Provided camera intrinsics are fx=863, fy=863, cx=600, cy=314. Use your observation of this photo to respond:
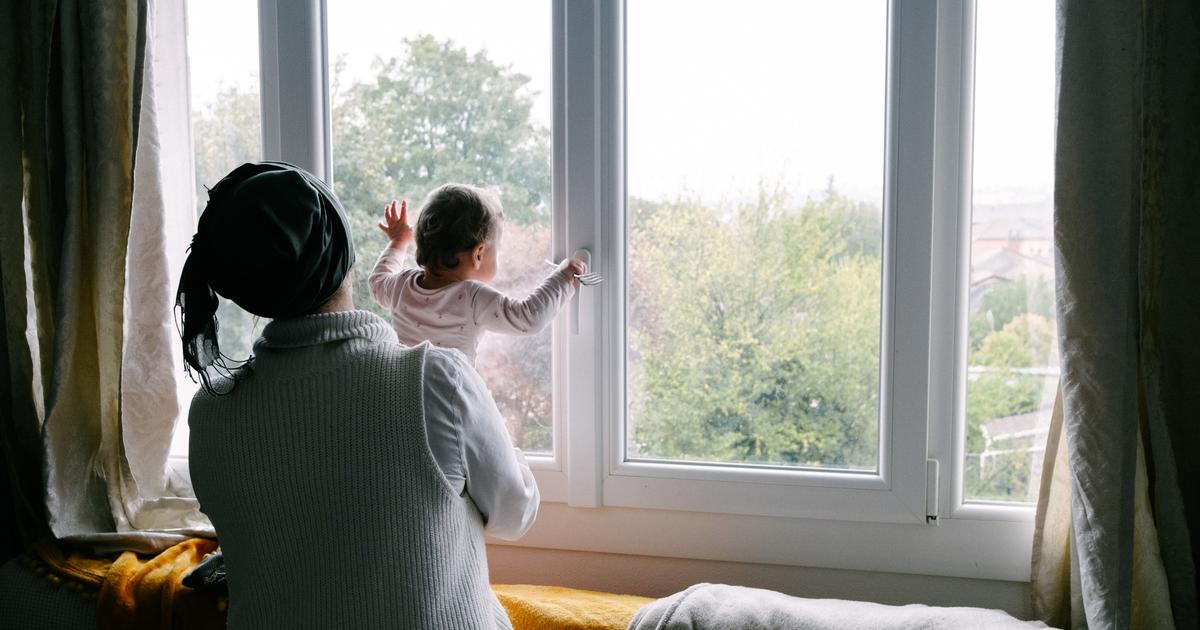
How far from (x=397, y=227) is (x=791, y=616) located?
3.42 feet

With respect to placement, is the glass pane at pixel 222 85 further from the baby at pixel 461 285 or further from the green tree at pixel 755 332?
the green tree at pixel 755 332

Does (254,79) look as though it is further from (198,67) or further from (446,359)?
(446,359)

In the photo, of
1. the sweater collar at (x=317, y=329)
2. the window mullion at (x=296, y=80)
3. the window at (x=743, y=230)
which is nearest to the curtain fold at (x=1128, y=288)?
the window at (x=743, y=230)

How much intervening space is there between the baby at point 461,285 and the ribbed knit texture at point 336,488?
1.66ft

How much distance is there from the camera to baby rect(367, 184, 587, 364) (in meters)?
1.59

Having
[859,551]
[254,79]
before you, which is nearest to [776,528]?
[859,551]

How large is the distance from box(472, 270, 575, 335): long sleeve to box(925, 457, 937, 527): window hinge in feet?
2.51

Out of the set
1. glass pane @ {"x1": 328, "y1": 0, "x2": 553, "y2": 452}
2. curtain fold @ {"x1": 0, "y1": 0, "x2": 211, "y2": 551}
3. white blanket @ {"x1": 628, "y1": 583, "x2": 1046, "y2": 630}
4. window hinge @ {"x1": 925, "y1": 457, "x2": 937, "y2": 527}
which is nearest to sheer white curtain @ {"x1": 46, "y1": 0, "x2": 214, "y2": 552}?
curtain fold @ {"x1": 0, "y1": 0, "x2": 211, "y2": 551}

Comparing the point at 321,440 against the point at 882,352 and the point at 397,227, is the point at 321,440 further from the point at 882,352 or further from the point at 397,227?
the point at 882,352

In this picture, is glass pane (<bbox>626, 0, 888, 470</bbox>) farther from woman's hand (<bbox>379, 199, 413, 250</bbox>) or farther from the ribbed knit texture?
the ribbed knit texture

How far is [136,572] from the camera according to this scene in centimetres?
159

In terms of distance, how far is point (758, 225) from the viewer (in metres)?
1.70

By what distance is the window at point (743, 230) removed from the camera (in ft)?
5.21

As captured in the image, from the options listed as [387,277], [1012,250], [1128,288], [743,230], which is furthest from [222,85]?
[1128,288]
